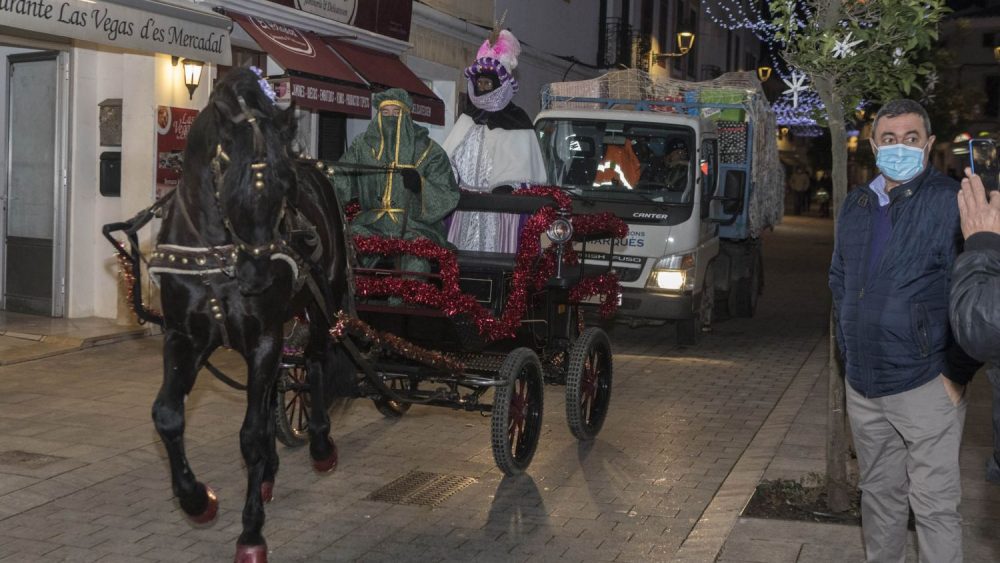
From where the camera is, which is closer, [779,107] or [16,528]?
[16,528]

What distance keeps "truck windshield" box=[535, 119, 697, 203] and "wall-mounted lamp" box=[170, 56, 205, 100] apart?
3.62m

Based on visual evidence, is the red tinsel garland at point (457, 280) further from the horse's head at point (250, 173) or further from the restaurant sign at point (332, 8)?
the restaurant sign at point (332, 8)

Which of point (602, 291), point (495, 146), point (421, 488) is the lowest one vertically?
point (421, 488)

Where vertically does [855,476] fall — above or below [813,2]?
below

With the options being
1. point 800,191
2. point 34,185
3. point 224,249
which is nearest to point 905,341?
point 224,249

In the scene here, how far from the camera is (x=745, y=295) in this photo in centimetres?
1540

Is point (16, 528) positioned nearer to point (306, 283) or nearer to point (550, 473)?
point (306, 283)

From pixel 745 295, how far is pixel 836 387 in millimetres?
9206

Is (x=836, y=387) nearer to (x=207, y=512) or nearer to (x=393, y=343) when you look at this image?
(x=393, y=343)

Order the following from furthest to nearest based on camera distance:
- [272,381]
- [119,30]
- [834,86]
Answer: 1. [119,30]
2. [834,86]
3. [272,381]

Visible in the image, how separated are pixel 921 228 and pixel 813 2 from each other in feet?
8.23

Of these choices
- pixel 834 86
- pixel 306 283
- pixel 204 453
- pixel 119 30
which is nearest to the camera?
pixel 306 283

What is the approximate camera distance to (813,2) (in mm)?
6590

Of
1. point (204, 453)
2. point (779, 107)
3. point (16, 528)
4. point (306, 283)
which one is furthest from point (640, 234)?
point (779, 107)
